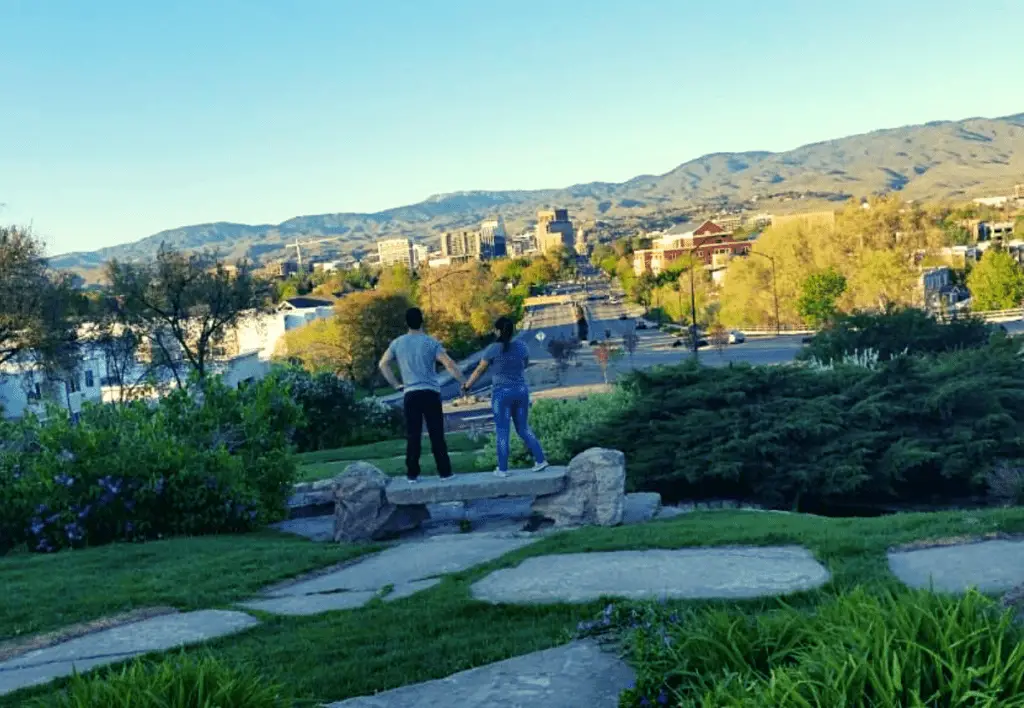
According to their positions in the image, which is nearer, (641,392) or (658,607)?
(658,607)

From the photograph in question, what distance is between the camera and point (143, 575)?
24.6 ft

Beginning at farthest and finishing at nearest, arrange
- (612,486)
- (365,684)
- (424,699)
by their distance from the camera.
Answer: (612,486) < (365,684) < (424,699)

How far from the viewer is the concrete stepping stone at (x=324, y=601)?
609cm

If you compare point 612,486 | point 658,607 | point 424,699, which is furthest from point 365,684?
point 612,486

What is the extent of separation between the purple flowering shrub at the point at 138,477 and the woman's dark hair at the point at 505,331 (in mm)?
3259

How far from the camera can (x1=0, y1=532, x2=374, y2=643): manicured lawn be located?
638 cm

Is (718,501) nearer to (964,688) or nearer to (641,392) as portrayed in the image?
(641,392)

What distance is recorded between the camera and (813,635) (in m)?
3.54

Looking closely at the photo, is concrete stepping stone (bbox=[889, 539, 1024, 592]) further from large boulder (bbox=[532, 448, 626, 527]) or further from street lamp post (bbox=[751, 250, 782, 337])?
street lamp post (bbox=[751, 250, 782, 337])

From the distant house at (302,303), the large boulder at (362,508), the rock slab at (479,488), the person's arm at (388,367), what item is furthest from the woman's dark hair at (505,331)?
the distant house at (302,303)

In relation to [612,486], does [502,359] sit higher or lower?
higher

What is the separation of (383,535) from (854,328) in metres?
16.2

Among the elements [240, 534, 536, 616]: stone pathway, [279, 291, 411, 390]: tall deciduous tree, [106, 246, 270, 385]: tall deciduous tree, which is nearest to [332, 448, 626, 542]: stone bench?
[240, 534, 536, 616]: stone pathway

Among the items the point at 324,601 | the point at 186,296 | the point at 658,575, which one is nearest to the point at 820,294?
the point at 186,296
